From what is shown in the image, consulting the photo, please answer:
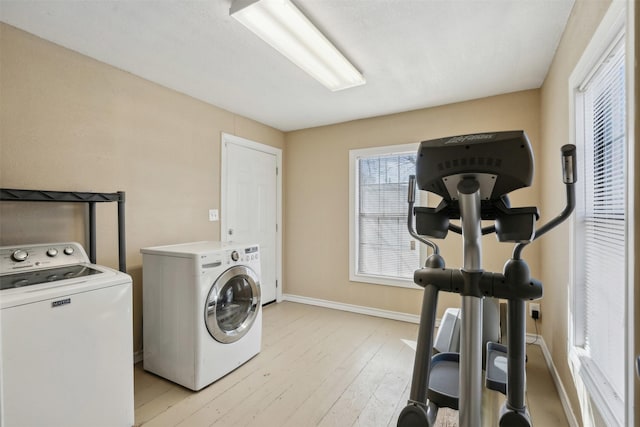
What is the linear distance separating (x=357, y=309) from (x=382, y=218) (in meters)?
1.16

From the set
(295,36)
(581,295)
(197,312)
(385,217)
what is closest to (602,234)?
(581,295)

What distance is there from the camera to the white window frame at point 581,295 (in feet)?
3.04

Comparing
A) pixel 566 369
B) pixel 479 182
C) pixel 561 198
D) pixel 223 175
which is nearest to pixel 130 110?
pixel 223 175

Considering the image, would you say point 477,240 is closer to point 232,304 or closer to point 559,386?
point 559,386

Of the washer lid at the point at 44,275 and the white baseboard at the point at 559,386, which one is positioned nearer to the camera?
the washer lid at the point at 44,275

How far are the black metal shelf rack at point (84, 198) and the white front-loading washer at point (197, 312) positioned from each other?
30cm

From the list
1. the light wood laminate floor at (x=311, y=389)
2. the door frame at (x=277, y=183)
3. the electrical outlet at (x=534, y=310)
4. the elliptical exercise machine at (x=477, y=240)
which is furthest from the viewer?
the door frame at (x=277, y=183)

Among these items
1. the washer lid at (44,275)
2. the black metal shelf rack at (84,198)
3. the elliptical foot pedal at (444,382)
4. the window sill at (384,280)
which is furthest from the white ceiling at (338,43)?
the window sill at (384,280)

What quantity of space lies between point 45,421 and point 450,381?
5.84 ft

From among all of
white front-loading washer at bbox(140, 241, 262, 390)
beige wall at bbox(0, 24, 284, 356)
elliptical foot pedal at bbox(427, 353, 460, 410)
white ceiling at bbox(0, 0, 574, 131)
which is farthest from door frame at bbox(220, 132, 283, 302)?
elliptical foot pedal at bbox(427, 353, 460, 410)

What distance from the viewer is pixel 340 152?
3.80 m

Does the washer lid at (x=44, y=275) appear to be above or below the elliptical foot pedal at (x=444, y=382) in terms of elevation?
above

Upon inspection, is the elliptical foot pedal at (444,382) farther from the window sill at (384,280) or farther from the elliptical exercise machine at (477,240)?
the window sill at (384,280)

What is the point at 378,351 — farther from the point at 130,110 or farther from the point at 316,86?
the point at 130,110
